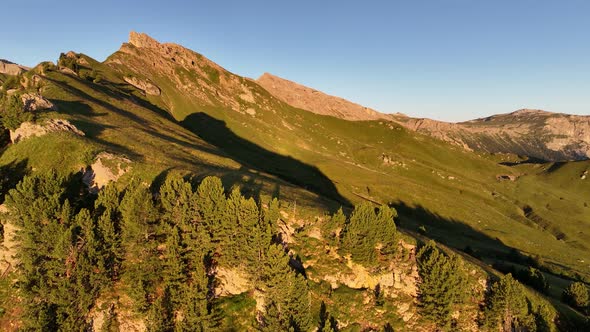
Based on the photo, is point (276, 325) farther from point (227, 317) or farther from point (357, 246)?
point (357, 246)

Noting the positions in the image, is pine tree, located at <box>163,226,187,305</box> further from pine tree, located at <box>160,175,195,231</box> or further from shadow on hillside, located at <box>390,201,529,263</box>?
shadow on hillside, located at <box>390,201,529,263</box>

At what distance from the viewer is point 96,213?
5069 centimetres

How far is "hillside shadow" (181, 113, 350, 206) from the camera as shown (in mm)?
157875

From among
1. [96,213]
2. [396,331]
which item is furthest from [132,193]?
[396,331]

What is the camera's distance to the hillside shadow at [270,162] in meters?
158

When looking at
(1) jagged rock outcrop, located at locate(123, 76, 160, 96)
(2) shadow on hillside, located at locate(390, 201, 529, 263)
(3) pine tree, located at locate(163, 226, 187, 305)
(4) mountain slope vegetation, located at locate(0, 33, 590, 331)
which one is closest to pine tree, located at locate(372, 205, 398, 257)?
(4) mountain slope vegetation, located at locate(0, 33, 590, 331)

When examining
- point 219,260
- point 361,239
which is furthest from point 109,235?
point 361,239

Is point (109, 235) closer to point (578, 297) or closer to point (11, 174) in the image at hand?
point (11, 174)

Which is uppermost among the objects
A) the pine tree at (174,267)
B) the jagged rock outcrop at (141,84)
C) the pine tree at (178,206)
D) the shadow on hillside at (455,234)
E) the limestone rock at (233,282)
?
the jagged rock outcrop at (141,84)

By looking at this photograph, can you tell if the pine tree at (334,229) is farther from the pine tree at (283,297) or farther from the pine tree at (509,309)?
the pine tree at (509,309)

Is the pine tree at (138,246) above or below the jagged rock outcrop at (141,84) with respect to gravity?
below

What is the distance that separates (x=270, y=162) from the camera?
18075cm

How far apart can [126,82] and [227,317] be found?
17859 cm

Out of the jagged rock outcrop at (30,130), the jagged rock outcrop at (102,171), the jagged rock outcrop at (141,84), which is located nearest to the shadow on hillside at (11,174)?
the jagged rock outcrop at (30,130)
